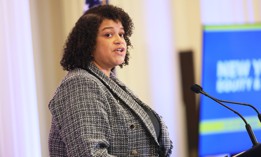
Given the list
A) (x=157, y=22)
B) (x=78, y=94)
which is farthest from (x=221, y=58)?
(x=78, y=94)

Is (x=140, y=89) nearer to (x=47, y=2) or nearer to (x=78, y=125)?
(x=47, y=2)

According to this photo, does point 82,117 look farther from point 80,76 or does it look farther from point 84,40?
point 84,40

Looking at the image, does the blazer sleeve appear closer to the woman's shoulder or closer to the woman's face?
the woman's shoulder

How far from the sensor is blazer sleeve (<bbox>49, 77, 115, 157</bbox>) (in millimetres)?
1471

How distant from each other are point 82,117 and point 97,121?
0.05 metres

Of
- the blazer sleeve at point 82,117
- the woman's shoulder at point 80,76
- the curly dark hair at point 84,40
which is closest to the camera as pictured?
the blazer sleeve at point 82,117

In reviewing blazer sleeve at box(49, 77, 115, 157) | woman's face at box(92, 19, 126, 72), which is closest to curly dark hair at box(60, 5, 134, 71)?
woman's face at box(92, 19, 126, 72)

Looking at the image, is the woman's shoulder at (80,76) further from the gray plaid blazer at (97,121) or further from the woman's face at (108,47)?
the woman's face at (108,47)

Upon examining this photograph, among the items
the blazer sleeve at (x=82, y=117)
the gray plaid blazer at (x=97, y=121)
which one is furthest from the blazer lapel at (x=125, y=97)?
the blazer sleeve at (x=82, y=117)

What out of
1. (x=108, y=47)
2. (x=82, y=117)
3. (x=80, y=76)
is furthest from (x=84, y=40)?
(x=82, y=117)

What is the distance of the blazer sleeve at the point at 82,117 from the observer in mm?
1471

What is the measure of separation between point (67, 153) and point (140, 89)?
112 cm

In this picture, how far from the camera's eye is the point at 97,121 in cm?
151

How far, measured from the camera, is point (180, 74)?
2.73 m
